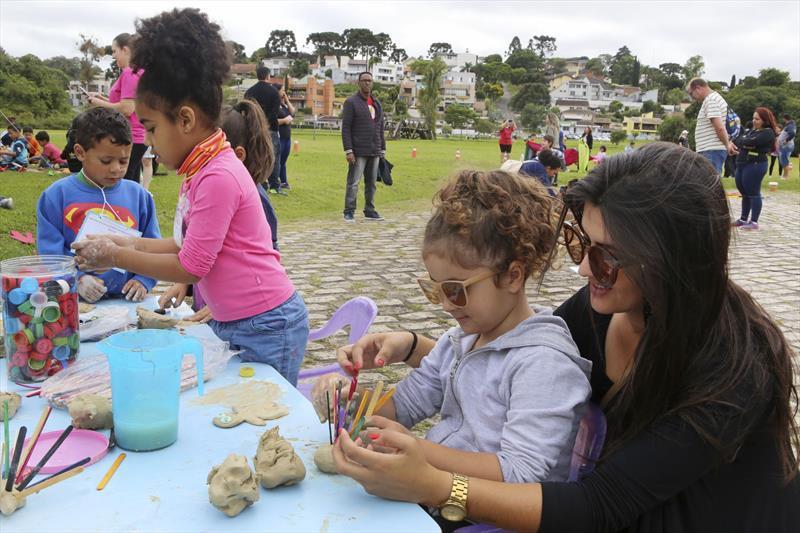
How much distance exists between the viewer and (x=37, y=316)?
1.69 meters

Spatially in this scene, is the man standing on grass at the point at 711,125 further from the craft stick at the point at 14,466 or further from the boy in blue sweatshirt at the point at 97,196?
the craft stick at the point at 14,466

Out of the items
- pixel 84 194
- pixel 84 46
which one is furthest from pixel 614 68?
pixel 84 194

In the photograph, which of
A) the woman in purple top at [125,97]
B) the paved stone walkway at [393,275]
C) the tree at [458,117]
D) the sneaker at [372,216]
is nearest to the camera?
the paved stone walkway at [393,275]

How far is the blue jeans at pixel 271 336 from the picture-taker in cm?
218

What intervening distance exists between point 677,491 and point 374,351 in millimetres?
860

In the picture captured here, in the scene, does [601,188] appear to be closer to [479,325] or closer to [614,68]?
[479,325]

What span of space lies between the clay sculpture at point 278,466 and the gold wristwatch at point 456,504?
0.97ft

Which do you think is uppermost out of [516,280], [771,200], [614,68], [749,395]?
[614,68]

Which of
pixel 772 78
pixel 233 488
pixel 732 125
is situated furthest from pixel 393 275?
pixel 772 78

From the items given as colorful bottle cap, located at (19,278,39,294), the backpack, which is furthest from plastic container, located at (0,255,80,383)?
the backpack

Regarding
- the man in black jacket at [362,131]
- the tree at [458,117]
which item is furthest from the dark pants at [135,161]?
the tree at [458,117]

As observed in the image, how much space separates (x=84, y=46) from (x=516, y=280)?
1100 inches

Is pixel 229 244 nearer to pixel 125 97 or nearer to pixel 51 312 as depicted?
pixel 51 312

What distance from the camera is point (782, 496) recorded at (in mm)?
1335
